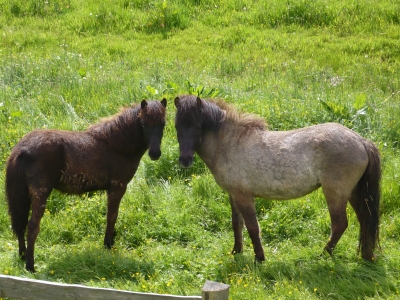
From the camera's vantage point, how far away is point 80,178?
7.01 meters

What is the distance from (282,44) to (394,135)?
556cm

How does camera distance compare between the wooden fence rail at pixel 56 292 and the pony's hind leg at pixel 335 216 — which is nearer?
the wooden fence rail at pixel 56 292

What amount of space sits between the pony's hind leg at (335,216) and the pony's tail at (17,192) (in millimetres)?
3509

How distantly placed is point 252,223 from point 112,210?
1.85m

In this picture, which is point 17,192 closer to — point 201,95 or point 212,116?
point 212,116

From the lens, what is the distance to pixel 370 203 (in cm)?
645

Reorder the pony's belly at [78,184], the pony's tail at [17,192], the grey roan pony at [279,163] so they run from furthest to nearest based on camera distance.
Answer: the pony's belly at [78,184]
the pony's tail at [17,192]
the grey roan pony at [279,163]

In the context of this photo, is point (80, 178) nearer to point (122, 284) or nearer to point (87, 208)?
point (87, 208)

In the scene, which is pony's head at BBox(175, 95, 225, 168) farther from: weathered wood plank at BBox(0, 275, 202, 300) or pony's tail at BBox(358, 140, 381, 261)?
weathered wood plank at BBox(0, 275, 202, 300)

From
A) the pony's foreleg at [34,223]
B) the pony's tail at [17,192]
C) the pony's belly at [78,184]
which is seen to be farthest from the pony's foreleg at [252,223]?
the pony's tail at [17,192]

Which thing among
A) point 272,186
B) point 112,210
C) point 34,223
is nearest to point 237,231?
point 272,186

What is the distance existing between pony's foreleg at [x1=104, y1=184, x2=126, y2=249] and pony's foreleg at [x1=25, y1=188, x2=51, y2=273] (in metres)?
0.85

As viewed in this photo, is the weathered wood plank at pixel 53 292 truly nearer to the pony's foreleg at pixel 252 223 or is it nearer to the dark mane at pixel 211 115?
the pony's foreleg at pixel 252 223

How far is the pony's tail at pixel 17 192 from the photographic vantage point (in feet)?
21.6
